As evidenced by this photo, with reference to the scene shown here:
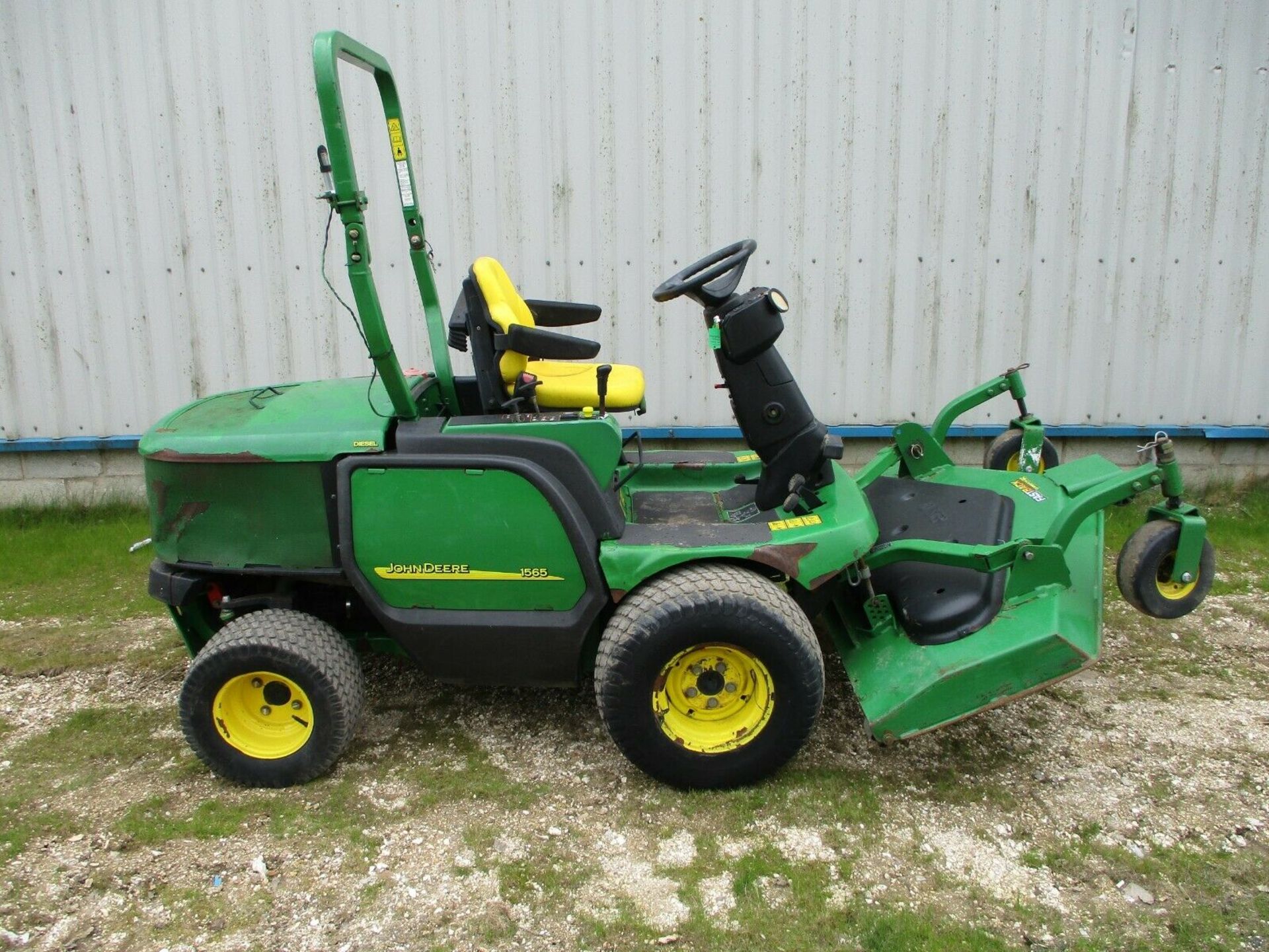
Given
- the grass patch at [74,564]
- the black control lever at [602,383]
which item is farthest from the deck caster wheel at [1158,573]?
the grass patch at [74,564]

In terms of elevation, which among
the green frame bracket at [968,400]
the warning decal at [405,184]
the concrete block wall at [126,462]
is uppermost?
the warning decal at [405,184]

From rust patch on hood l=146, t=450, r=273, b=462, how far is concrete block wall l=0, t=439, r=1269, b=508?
313 cm

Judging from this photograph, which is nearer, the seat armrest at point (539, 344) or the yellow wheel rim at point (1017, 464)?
the seat armrest at point (539, 344)

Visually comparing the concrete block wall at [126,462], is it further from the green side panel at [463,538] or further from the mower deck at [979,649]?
the green side panel at [463,538]

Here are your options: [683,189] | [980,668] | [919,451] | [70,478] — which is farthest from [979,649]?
[70,478]

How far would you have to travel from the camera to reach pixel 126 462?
19.5 ft

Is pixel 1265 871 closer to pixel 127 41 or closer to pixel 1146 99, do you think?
pixel 1146 99

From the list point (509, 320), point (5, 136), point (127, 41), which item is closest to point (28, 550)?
point (5, 136)

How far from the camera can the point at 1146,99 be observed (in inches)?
216

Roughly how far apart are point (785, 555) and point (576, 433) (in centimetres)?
74

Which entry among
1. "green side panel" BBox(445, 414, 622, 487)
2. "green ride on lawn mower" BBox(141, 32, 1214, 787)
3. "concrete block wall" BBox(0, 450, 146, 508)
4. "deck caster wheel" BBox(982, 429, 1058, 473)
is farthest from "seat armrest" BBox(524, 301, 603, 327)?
"concrete block wall" BBox(0, 450, 146, 508)

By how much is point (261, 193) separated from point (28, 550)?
7.66ft

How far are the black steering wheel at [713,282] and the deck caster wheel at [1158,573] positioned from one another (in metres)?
1.54

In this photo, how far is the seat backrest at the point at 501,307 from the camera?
11.0 feet
